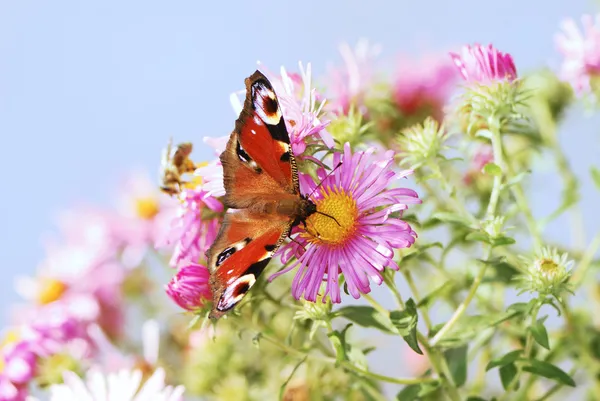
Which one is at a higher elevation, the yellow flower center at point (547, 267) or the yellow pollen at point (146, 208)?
the yellow flower center at point (547, 267)

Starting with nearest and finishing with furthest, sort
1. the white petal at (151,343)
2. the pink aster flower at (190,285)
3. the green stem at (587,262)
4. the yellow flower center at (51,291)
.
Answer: the pink aster flower at (190,285) < the green stem at (587,262) < the white petal at (151,343) < the yellow flower center at (51,291)

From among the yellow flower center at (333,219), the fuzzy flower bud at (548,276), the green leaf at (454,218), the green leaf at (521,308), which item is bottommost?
the green leaf at (521,308)

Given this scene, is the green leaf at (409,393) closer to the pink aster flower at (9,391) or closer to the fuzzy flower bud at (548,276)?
the fuzzy flower bud at (548,276)

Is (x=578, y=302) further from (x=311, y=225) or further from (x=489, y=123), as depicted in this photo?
(x=311, y=225)

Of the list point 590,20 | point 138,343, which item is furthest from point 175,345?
point 590,20

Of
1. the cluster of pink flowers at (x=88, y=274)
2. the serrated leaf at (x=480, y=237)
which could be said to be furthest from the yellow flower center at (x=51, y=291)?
the serrated leaf at (x=480, y=237)

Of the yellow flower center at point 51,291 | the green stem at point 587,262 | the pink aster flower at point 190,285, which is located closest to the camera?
the pink aster flower at point 190,285

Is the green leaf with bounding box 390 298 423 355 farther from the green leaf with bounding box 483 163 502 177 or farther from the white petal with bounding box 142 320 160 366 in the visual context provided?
the white petal with bounding box 142 320 160 366

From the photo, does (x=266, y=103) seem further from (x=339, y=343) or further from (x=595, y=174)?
(x=595, y=174)
